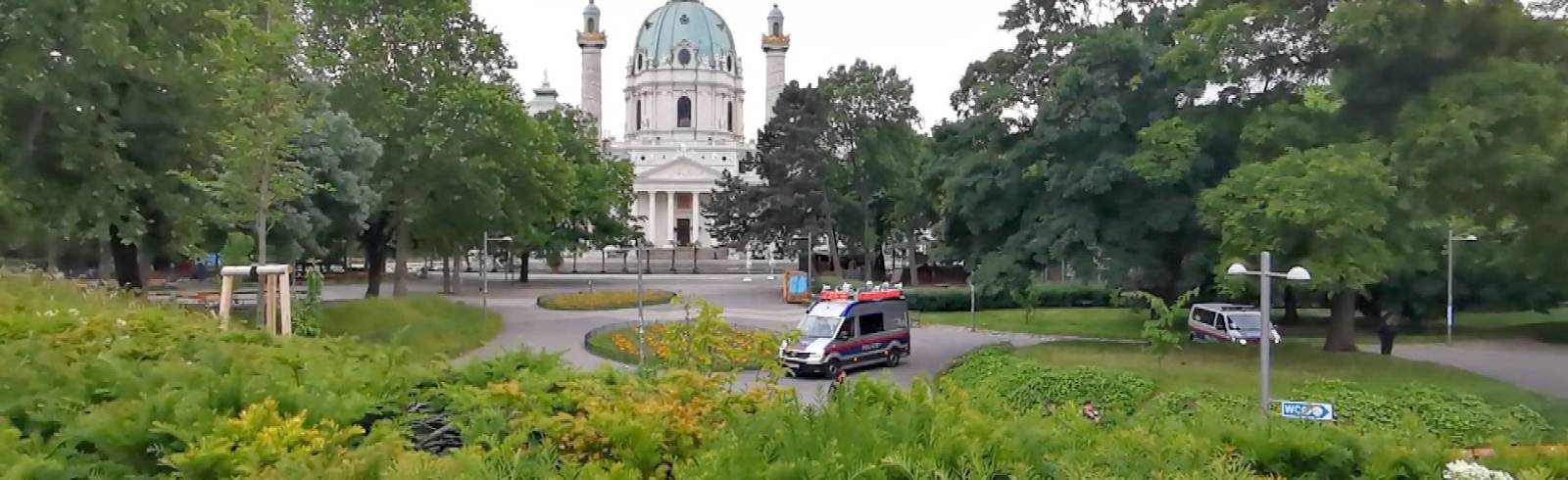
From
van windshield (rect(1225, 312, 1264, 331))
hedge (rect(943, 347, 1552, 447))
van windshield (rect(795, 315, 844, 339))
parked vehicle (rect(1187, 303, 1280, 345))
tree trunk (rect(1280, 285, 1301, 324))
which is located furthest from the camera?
tree trunk (rect(1280, 285, 1301, 324))

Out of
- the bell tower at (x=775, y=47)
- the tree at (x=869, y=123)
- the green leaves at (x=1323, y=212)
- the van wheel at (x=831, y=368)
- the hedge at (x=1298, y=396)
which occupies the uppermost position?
the bell tower at (x=775, y=47)

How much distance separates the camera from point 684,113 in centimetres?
11638

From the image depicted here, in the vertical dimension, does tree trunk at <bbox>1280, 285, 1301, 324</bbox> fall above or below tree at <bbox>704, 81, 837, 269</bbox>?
below

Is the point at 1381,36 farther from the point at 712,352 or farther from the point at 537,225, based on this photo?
the point at 537,225

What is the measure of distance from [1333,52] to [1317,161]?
3717 mm

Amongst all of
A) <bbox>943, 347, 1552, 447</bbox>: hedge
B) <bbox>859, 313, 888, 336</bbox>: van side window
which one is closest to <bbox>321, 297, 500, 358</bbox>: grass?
<bbox>859, 313, 888, 336</bbox>: van side window

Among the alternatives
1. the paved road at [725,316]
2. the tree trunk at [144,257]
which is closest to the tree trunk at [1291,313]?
the paved road at [725,316]

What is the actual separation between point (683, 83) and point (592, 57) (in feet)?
35.4

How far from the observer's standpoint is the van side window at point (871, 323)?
962 inches

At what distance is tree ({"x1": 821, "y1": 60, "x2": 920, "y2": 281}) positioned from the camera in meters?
52.3

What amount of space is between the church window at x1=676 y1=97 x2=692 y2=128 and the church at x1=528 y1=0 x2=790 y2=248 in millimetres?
99

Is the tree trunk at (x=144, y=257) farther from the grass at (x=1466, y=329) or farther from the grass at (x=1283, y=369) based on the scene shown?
the grass at (x=1466, y=329)

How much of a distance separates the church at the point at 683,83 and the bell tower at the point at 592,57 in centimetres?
10

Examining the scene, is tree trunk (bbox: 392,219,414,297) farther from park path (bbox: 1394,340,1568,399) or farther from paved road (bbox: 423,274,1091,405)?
park path (bbox: 1394,340,1568,399)
